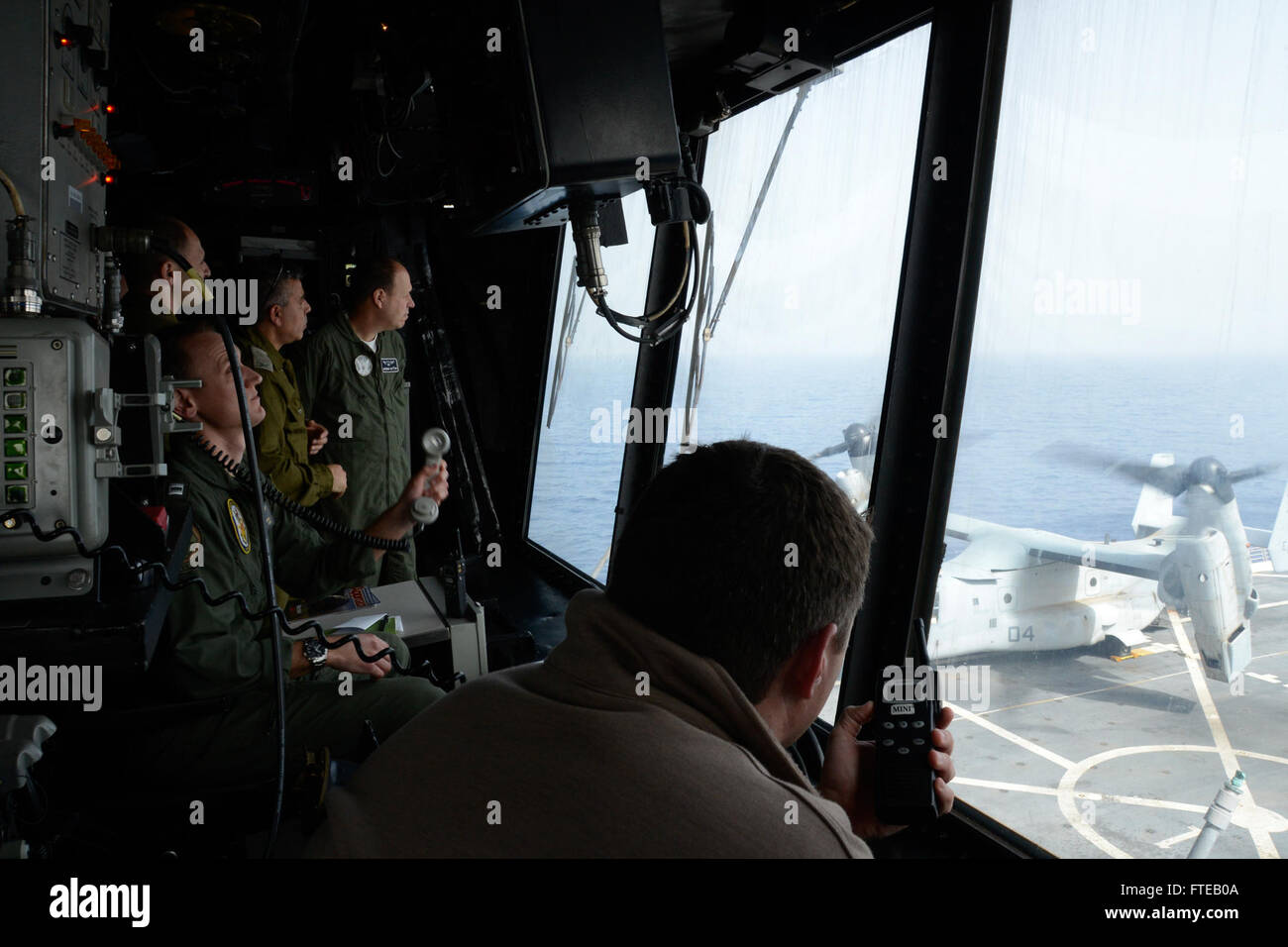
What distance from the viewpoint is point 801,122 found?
241 cm

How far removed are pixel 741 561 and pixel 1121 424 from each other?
1.07 meters

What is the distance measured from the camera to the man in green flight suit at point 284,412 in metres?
2.94

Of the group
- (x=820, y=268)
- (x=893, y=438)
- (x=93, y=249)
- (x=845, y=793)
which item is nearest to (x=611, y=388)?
(x=820, y=268)

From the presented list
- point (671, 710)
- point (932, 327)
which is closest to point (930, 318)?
point (932, 327)

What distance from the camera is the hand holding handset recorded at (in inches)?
39.0

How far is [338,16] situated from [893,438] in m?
2.11

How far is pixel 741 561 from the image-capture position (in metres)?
0.80

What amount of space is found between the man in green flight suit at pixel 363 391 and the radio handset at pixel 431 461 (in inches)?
59.1

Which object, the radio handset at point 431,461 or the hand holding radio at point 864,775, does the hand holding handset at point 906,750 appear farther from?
the radio handset at point 431,461

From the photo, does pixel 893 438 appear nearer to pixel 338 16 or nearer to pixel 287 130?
pixel 338 16

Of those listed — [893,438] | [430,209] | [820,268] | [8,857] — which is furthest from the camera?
[430,209]

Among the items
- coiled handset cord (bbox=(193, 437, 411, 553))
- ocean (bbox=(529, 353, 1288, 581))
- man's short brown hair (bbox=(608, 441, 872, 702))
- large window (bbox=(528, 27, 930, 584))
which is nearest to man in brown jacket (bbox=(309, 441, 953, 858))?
man's short brown hair (bbox=(608, 441, 872, 702))

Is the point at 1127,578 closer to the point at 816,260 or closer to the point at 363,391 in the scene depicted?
the point at 816,260

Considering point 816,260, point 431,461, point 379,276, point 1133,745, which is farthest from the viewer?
point 379,276
